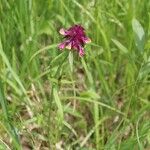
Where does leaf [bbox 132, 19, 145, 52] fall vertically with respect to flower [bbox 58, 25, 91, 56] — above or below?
below

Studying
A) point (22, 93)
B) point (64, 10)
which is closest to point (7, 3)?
point (64, 10)

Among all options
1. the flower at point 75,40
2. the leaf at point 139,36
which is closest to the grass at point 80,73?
the leaf at point 139,36

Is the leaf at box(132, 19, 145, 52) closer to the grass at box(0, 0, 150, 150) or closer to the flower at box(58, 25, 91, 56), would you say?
the grass at box(0, 0, 150, 150)

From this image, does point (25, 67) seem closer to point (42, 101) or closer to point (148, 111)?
point (42, 101)

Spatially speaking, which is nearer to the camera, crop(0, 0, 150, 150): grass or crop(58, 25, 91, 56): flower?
crop(58, 25, 91, 56): flower

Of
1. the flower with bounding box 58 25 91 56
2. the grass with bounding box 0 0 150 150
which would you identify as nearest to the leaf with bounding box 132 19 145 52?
the grass with bounding box 0 0 150 150

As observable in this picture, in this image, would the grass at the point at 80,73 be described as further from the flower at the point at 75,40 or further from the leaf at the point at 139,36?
the flower at the point at 75,40

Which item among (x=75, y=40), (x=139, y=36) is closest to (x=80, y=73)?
(x=139, y=36)

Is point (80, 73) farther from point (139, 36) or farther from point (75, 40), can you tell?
point (75, 40)
